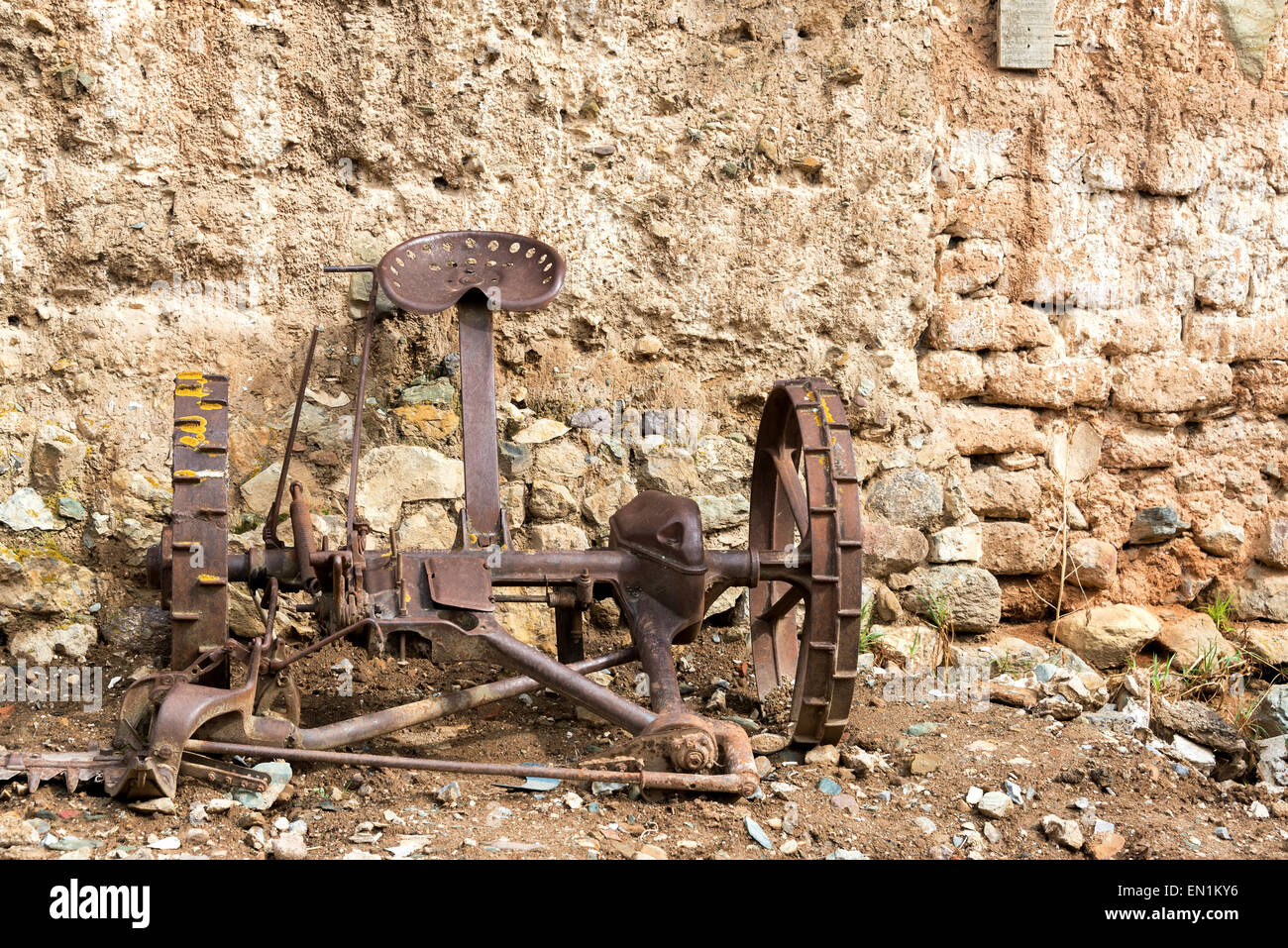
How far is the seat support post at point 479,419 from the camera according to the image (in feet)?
10.9

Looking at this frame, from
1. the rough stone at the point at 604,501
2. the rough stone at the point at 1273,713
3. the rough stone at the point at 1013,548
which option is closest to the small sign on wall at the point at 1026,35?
the rough stone at the point at 1013,548

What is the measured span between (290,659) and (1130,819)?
2119 millimetres

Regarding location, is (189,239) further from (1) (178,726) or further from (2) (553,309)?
(1) (178,726)

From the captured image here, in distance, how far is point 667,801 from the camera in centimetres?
A: 285

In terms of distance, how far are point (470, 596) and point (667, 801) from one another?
718 millimetres

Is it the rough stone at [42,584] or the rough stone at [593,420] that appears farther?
the rough stone at [593,420]

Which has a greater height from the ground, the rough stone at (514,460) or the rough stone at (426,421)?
the rough stone at (426,421)

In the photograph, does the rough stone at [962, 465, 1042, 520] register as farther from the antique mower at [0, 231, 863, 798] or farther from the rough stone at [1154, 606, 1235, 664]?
the antique mower at [0, 231, 863, 798]

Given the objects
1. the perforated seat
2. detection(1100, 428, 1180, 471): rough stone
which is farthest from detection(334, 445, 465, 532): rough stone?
detection(1100, 428, 1180, 471): rough stone

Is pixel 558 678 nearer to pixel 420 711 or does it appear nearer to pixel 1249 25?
pixel 420 711

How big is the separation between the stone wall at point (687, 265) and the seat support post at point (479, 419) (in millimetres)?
520

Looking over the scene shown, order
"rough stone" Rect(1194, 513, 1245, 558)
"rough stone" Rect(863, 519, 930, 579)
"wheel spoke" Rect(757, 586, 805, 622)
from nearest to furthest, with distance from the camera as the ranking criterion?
Result: "wheel spoke" Rect(757, 586, 805, 622), "rough stone" Rect(863, 519, 930, 579), "rough stone" Rect(1194, 513, 1245, 558)

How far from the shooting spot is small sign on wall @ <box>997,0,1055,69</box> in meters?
4.36

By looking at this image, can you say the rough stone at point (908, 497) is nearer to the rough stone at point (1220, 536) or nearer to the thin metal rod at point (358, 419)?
the rough stone at point (1220, 536)
